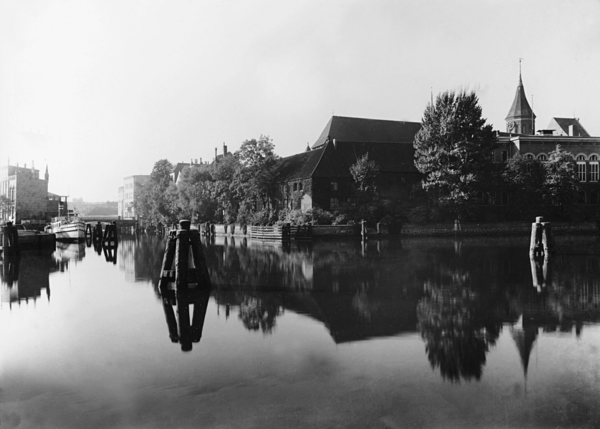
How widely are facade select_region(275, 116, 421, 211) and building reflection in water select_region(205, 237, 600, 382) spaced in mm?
26361

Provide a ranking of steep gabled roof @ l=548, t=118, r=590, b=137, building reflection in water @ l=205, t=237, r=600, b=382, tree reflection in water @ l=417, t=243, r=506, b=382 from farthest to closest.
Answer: steep gabled roof @ l=548, t=118, r=590, b=137, building reflection in water @ l=205, t=237, r=600, b=382, tree reflection in water @ l=417, t=243, r=506, b=382

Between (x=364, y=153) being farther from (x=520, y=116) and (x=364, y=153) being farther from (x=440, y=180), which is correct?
(x=520, y=116)

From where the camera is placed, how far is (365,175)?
1982 inches

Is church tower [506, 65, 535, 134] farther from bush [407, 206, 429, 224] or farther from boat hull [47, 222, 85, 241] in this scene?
boat hull [47, 222, 85, 241]

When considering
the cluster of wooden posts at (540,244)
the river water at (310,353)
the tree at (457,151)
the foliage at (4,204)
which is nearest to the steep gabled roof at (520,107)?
the tree at (457,151)

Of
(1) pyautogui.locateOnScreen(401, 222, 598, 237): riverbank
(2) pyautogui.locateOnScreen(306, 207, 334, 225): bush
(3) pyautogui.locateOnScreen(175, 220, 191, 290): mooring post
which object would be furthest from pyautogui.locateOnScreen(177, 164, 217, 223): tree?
(3) pyautogui.locateOnScreen(175, 220, 191, 290): mooring post

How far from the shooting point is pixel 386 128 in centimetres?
7275

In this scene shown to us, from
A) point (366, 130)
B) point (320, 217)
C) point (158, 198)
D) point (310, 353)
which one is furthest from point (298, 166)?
point (310, 353)

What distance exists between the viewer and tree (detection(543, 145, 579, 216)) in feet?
178

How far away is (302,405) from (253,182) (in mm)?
49467

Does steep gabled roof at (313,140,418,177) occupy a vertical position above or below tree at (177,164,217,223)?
above

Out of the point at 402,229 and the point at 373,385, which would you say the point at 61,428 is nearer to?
the point at 373,385

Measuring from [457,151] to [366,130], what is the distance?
73.7 ft

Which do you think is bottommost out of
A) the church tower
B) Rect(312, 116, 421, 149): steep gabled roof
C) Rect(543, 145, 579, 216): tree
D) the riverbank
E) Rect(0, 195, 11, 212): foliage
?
the riverbank
